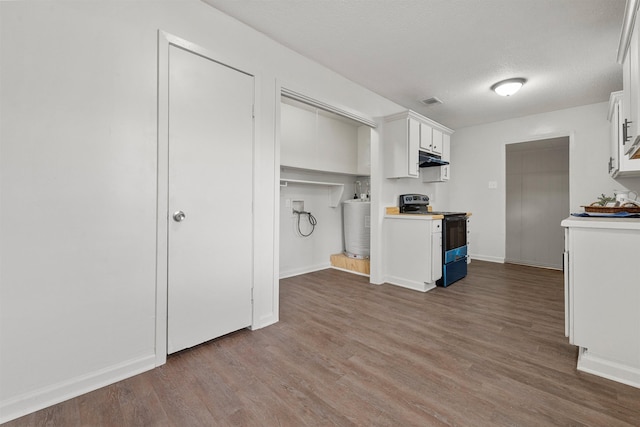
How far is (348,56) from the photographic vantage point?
2740mm

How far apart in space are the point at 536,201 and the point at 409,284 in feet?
12.1

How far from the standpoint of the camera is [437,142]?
4137 millimetres

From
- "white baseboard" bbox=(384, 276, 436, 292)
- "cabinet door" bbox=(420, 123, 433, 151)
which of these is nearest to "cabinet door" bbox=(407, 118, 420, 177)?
"cabinet door" bbox=(420, 123, 433, 151)

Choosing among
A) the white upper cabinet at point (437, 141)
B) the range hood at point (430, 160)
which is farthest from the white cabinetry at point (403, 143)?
the white upper cabinet at point (437, 141)

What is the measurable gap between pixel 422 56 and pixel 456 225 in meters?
2.17

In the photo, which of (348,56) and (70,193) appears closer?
(70,193)

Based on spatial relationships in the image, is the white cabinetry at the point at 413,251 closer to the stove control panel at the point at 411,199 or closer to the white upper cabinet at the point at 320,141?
the stove control panel at the point at 411,199

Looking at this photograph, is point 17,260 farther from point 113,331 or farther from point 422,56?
point 422,56

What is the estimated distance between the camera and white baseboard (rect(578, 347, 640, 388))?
1.58 m

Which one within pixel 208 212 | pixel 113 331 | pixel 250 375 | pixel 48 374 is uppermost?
pixel 208 212

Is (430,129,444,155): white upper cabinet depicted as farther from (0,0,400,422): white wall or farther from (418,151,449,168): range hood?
(0,0,400,422): white wall

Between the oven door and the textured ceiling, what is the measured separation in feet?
5.38

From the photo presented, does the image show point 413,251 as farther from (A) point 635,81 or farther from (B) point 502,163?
(B) point 502,163

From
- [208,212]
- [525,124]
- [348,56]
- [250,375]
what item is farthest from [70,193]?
[525,124]
